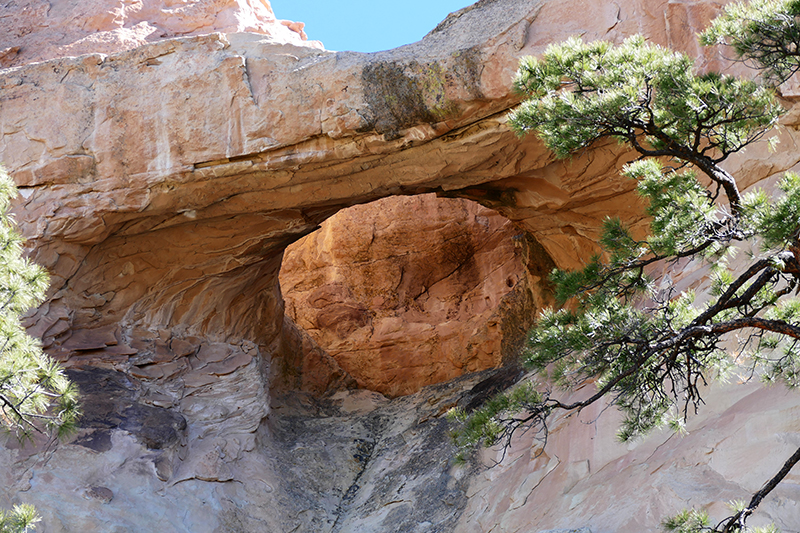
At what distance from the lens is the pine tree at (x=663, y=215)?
324 centimetres

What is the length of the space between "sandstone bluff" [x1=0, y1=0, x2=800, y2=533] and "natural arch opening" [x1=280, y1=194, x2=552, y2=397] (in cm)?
149

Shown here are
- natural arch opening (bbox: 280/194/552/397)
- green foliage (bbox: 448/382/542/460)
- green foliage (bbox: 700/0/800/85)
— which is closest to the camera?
green foliage (bbox: 700/0/800/85)

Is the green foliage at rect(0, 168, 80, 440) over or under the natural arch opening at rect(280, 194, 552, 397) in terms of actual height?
over

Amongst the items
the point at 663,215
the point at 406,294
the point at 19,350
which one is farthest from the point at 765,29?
the point at 406,294

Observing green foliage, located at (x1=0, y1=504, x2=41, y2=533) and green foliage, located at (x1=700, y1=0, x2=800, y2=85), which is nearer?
green foliage, located at (x1=700, y1=0, x2=800, y2=85)

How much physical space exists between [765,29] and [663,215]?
38.1 inches

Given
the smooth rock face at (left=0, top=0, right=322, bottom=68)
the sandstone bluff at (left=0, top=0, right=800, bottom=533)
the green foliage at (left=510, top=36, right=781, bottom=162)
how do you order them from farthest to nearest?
the smooth rock face at (left=0, top=0, right=322, bottom=68)
the sandstone bluff at (left=0, top=0, right=800, bottom=533)
the green foliage at (left=510, top=36, right=781, bottom=162)

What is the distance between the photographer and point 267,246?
8547 mm

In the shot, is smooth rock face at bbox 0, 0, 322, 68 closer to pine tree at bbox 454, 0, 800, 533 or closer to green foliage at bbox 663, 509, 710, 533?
pine tree at bbox 454, 0, 800, 533

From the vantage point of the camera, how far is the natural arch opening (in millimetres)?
10656

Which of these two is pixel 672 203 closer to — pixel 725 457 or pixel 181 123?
pixel 725 457

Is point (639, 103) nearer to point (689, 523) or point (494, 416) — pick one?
point (494, 416)

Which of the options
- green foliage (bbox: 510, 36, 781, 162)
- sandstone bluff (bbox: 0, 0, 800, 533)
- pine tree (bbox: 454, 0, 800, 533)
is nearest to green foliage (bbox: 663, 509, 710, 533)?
pine tree (bbox: 454, 0, 800, 533)

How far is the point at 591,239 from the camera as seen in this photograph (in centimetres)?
829
